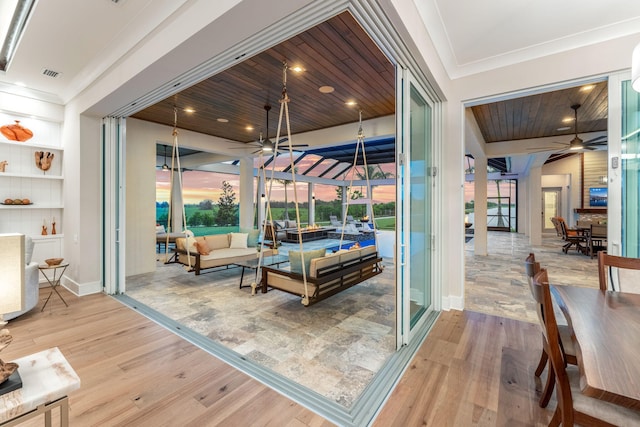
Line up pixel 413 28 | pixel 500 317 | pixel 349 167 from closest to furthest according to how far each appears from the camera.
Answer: pixel 413 28 < pixel 500 317 < pixel 349 167

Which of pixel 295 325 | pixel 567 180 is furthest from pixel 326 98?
pixel 567 180

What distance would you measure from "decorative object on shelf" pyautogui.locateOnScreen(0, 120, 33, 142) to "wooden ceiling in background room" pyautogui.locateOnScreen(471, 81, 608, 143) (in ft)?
24.7

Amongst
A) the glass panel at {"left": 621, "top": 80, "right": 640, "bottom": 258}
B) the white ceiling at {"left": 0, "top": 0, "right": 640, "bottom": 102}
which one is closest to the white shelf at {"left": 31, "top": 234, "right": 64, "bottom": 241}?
the white ceiling at {"left": 0, "top": 0, "right": 640, "bottom": 102}

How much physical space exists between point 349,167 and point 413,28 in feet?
43.4

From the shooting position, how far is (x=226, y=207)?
474 inches

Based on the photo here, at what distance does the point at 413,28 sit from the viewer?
7.50 feet

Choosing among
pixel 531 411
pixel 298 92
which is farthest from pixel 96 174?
pixel 531 411

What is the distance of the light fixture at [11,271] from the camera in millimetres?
1205

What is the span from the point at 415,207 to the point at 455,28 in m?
1.83

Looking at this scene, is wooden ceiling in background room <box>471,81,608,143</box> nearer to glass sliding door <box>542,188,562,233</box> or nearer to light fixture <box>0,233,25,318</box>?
light fixture <box>0,233,25,318</box>

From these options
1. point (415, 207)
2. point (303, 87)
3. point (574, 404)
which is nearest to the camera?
point (574, 404)

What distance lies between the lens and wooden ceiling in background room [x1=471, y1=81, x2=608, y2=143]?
462cm

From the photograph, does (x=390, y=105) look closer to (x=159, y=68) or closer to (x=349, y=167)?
(x=159, y=68)

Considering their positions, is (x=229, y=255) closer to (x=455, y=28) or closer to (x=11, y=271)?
(x=11, y=271)
